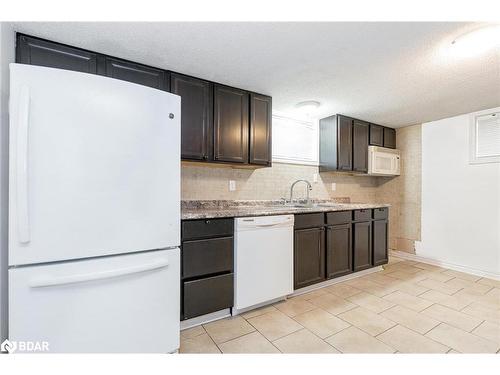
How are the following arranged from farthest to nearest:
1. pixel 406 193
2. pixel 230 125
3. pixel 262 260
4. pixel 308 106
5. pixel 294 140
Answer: pixel 406 193, pixel 294 140, pixel 308 106, pixel 230 125, pixel 262 260

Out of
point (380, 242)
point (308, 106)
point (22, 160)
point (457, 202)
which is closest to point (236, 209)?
point (308, 106)

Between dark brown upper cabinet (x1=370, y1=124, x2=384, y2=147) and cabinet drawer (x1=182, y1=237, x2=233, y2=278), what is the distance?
2.90 metres

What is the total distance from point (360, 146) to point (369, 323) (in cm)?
240

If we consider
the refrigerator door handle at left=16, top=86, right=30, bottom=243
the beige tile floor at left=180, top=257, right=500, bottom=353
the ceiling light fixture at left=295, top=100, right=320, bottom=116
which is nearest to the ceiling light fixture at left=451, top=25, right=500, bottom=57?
the ceiling light fixture at left=295, top=100, right=320, bottom=116

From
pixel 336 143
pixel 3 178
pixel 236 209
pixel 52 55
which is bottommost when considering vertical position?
pixel 236 209

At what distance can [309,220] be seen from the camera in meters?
2.49

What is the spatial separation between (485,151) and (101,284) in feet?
14.3

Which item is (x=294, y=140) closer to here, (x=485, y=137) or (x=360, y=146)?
(x=360, y=146)

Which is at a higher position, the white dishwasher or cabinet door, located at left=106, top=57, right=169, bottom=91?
cabinet door, located at left=106, top=57, right=169, bottom=91

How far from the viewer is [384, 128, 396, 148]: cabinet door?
389cm

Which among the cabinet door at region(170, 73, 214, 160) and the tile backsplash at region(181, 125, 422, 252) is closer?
the cabinet door at region(170, 73, 214, 160)

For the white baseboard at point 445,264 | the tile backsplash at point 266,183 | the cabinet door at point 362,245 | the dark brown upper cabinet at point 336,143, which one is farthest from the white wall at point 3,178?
the white baseboard at point 445,264

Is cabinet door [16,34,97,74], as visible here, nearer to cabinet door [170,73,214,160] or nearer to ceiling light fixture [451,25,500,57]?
cabinet door [170,73,214,160]
